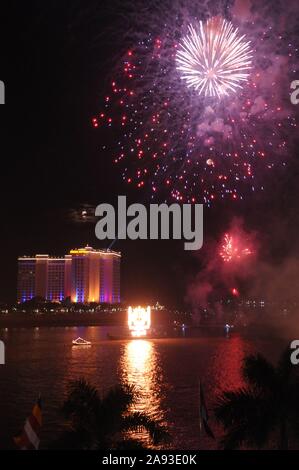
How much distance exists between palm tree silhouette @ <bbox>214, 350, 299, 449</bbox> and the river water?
24.4ft

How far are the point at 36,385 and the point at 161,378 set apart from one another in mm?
7484

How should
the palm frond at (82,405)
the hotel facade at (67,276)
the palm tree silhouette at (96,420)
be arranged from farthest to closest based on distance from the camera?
the hotel facade at (67,276)
the palm frond at (82,405)
the palm tree silhouette at (96,420)

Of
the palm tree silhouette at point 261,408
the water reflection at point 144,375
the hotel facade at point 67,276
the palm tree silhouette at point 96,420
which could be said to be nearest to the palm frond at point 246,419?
the palm tree silhouette at point 261,408

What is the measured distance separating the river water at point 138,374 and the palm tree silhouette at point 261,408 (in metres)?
7.44

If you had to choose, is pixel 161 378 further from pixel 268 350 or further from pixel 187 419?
pixel 268 350

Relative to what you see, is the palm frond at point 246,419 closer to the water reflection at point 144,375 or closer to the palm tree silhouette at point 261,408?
the palm tree silhouette at point 261,408

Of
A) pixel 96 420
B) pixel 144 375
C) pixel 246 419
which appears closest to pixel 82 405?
pixel 96 420

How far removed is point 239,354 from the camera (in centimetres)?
4572

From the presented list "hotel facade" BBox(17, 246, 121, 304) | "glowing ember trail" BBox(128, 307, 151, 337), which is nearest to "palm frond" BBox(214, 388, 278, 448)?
"glowing ember trail" BBox(128, 307, 151, 337)

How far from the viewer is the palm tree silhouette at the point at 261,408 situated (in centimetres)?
1039

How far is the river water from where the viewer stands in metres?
20.8
